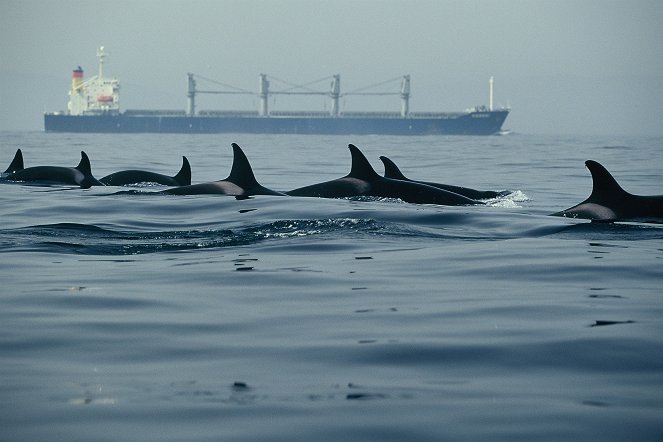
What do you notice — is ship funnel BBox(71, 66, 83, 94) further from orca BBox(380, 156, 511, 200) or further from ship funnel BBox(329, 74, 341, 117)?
orca BBox(380, 156, 511, 200)

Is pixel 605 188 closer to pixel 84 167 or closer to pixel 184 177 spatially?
pixel 184 177

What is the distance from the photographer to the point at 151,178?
2156 cm

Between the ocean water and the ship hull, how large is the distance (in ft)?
429

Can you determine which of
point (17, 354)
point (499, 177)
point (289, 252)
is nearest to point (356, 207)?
point (289, 252)

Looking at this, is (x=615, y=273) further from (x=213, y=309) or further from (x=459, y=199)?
(x=459, y=199)

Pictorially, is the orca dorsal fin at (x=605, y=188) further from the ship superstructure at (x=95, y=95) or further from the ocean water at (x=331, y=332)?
the ship superstructure at (x=95, y=95)

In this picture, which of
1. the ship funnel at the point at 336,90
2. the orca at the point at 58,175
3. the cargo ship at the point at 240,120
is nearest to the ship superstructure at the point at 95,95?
the cargo ship at the point at 240,120

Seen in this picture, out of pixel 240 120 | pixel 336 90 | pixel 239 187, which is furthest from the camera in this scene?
pixel 336 90

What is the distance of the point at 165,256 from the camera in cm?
1008

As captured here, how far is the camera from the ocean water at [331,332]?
4254 millimetres

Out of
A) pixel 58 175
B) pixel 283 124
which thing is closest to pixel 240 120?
pixel 283 124

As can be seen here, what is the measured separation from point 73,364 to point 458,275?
4217 mm

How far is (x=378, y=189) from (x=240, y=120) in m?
136

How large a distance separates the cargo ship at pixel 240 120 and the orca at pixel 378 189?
410ft
